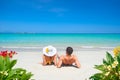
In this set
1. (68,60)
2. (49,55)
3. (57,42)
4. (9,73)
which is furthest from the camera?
(57,42)

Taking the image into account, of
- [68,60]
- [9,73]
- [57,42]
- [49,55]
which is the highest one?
[9,73]

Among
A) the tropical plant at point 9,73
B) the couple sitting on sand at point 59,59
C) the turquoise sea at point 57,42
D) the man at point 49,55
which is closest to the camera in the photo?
the tropical plant at point 9,73

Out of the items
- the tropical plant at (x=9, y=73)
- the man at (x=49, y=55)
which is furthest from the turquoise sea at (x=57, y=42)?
the tropical plant at (x=9, y=73)

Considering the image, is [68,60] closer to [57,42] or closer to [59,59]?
[59,59]

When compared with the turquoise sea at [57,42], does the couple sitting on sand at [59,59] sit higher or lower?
higher

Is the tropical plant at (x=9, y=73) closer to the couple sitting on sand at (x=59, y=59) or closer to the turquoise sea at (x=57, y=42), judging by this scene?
the couple sitting on sand at (x=59, y=59)

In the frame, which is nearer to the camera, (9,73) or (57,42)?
(9,73)

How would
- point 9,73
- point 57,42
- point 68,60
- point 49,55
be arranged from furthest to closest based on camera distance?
point 57,42 → point 49,55 → point 68,60 → point 9,73

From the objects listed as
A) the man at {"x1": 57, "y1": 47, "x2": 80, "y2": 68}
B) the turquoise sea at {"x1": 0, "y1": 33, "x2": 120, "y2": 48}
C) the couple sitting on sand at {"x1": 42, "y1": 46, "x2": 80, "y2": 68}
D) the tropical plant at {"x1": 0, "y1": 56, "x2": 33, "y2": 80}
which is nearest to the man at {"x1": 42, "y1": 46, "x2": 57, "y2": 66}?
the couple sitting on sand at {"x1": 42, "y1": 46, "x2": 80, "y2": 68}

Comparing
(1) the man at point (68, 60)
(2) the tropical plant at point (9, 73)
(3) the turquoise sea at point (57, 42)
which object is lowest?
(3) the turquoise sea at point (57, 42)

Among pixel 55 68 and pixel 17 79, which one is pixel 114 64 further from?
pixel 55 68

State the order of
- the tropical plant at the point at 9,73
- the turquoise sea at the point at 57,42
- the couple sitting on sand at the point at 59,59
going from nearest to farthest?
the tropical plant at the point at 9,73
the couple sitting on sand at the point at 59,59
the turquoise sea at the point at 57,42

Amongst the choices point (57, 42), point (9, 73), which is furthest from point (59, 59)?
point (57, 42)

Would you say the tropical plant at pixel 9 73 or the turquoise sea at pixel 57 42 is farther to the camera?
the turquoise sea at pixel 57 42
